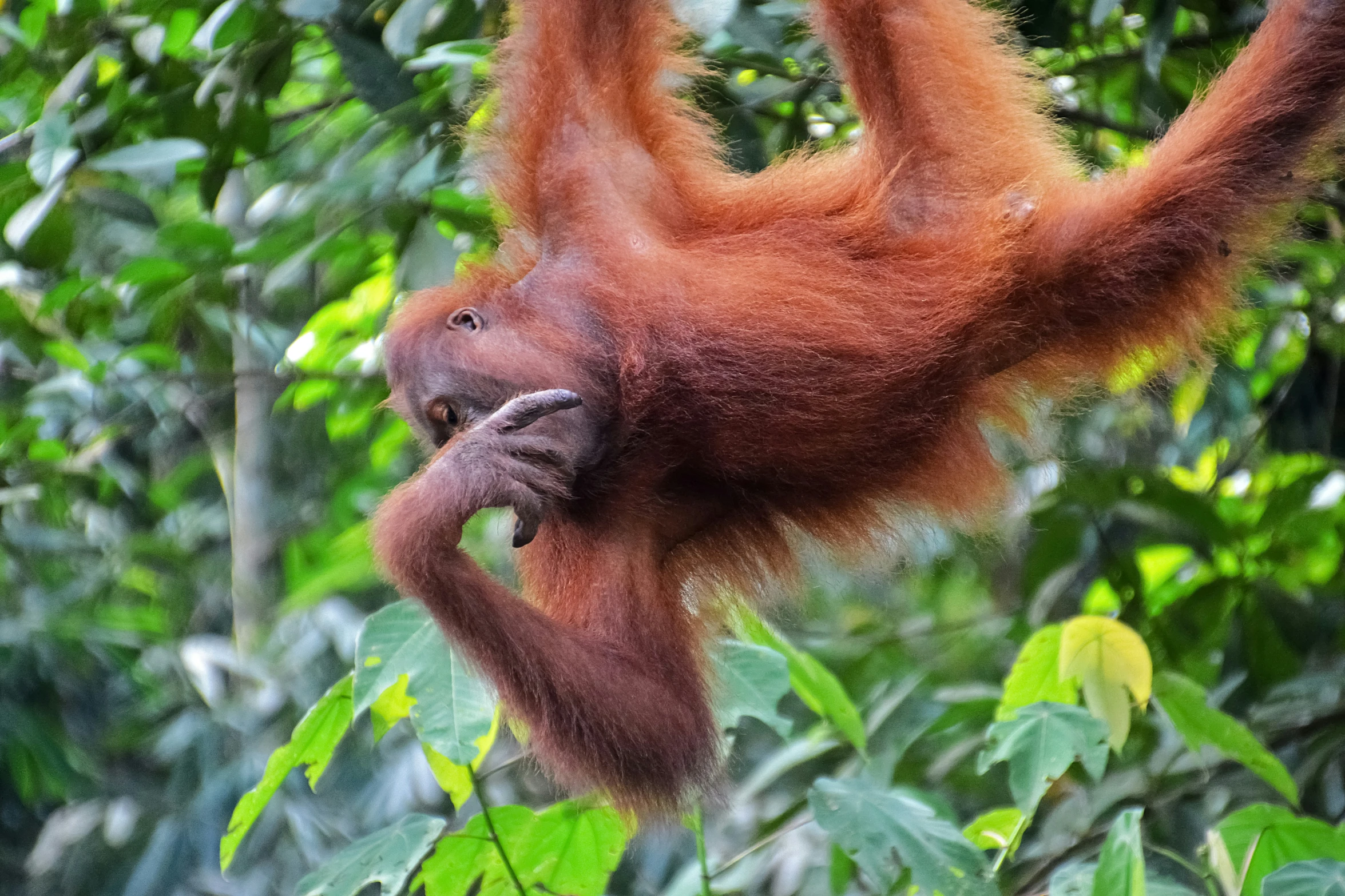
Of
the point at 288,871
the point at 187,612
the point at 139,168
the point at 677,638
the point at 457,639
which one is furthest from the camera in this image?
the point at 187,612

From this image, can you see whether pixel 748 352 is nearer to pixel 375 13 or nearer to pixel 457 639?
pixel 457 639

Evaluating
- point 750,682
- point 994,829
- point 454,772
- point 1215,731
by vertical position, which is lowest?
point 994,829

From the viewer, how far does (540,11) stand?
235 centimetres

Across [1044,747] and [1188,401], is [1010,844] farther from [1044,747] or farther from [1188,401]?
[1188,401]

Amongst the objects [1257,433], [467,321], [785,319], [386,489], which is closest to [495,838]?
[467,321]

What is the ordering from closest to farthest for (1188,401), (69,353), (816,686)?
(816,686)
(69,353)
(1188,401)

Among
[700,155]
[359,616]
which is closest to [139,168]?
[700,155]

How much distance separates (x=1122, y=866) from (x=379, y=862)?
1.15m

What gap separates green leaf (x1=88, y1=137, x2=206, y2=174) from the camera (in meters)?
2.34

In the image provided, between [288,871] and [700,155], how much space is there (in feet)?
11.0

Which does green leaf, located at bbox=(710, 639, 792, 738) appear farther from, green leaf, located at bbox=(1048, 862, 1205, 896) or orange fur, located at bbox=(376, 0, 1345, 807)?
green leaf, located at bbox=(1048, 862, 1205, 896)

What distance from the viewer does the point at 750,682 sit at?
2357mm

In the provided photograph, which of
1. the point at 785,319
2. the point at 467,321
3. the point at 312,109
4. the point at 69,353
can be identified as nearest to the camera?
the point at 785,319

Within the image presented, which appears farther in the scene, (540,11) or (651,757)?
(540,11)
